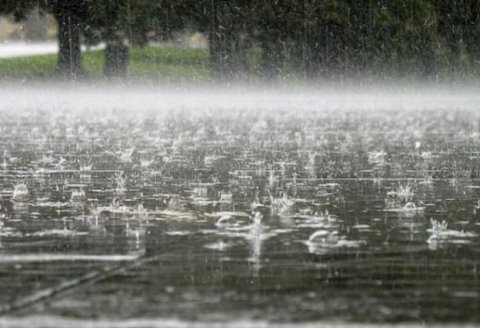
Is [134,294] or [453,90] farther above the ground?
[453,90]

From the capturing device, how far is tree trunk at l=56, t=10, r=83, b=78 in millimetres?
50500

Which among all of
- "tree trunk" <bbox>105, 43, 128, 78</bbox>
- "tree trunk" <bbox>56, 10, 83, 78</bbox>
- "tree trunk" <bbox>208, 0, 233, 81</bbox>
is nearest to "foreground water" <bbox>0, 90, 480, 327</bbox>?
"tree trunk" <bbox>56, 10, 83, 78</bbox>

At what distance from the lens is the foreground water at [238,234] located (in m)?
5.13

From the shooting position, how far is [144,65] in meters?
62.1

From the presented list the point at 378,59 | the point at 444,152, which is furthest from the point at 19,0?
the point at 444,152

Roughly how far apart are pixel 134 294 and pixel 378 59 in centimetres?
5038

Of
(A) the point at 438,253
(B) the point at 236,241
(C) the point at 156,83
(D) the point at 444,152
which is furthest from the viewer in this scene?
(C) the point at 156,83

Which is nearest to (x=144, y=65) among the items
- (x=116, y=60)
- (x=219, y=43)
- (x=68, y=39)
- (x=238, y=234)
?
(x=116, y=60)

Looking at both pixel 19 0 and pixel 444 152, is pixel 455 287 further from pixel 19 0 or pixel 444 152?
pixel 19 0

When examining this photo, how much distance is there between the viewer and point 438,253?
664 cm

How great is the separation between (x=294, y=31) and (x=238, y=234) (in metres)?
46.0

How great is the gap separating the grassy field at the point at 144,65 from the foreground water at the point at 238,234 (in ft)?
119

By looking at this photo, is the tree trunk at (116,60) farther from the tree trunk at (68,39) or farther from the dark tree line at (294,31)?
the tree trunk at (68,39)

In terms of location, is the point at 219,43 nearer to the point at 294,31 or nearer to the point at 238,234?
the point at 294,31
